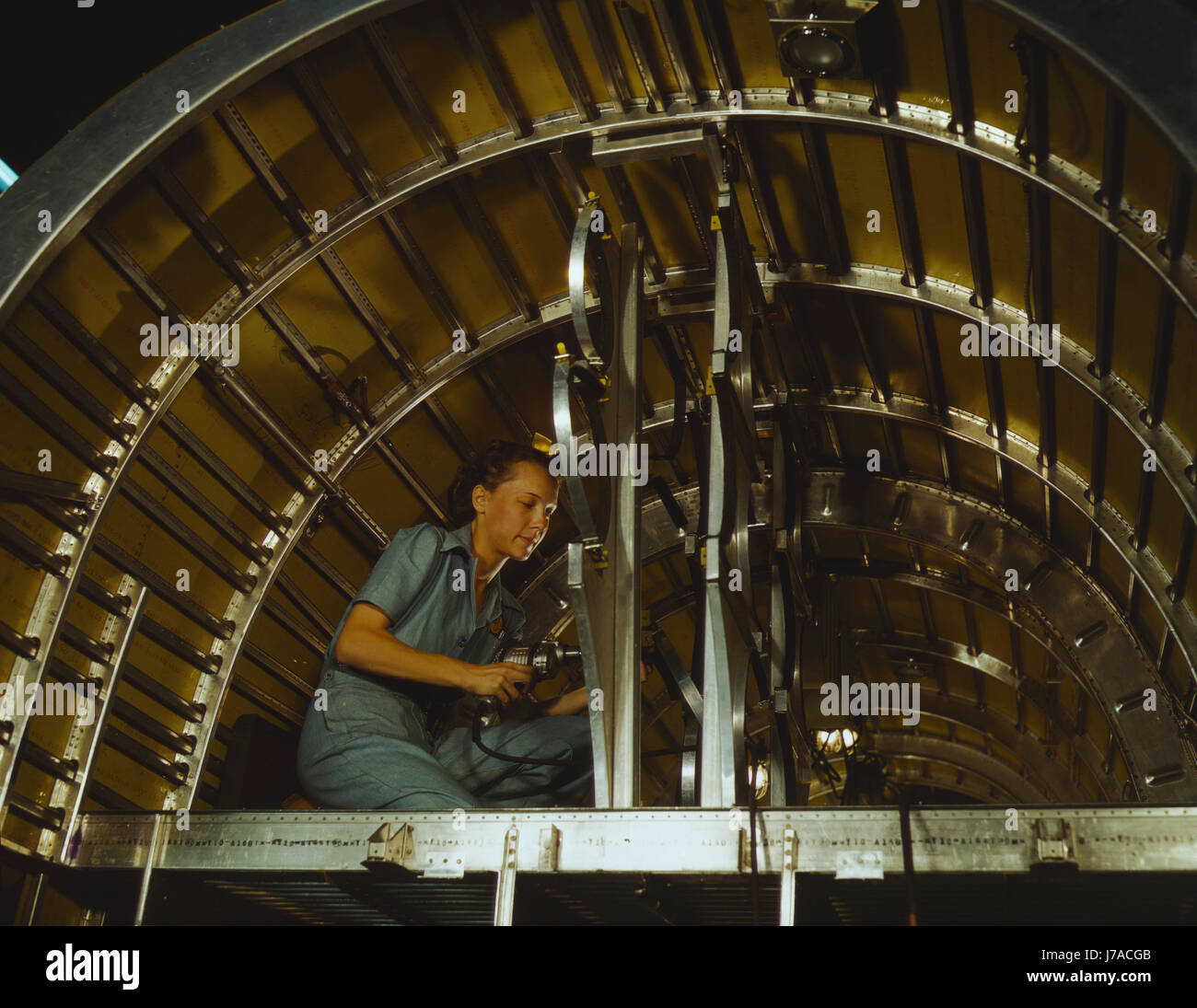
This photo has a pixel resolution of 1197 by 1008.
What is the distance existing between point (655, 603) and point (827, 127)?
5475 millimetres

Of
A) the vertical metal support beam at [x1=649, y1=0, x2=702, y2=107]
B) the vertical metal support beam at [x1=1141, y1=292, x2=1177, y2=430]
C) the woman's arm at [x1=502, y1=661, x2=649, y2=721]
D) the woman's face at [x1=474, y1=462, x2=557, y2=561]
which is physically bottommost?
the woman's arm at [x1=502, y1=661, x2=649, y2=721]

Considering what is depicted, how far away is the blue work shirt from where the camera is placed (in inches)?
236

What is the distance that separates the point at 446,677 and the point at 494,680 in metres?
0.24

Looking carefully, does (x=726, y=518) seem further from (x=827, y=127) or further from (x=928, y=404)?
(x=928, y=404)

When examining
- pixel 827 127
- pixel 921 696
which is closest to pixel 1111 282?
pixel 827 127

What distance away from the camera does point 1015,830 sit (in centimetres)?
465

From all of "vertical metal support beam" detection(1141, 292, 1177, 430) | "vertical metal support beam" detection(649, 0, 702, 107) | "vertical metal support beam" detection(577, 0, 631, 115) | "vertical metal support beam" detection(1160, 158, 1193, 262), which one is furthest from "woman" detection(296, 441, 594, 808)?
"vertical metal support beam" detection(1160, 158, 1193, 262)

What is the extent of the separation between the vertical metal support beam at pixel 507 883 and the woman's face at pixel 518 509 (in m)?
1.90

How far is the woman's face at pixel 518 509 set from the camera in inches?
257

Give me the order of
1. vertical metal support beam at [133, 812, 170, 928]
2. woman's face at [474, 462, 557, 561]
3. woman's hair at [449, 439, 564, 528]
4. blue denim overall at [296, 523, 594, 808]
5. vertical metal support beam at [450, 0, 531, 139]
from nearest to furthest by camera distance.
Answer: vertical metal support beam at [133, 812, 170, 928]
blue denim overall at [296, 523, 594, 808]
vertical metal support beam at [450, 0, 531, 139]
woman's face at [474, 462, 557, 561]
woman's hair at [449, 439, 564, 528]

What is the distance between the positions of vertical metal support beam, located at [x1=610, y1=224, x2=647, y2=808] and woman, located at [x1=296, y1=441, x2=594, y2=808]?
1.66ft

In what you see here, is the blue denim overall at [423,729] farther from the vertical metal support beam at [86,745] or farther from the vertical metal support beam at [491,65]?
the vertical metal support beam at [491,65]

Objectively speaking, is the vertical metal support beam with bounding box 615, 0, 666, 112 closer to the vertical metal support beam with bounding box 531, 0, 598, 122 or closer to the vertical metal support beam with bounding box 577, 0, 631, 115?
the vertical metal support beam with bounding box 577, 0, 631, 115
